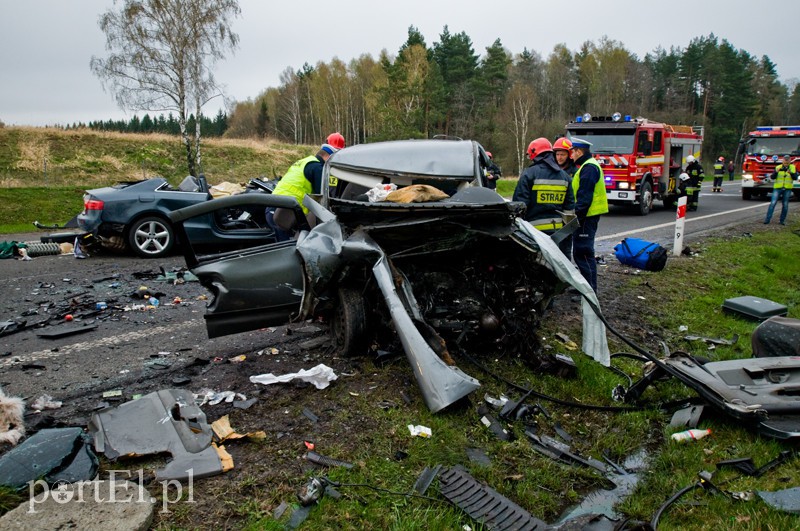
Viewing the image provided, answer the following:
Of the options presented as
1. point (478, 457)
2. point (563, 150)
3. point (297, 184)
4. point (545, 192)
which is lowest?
point (478, 457)

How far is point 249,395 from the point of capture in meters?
3.48

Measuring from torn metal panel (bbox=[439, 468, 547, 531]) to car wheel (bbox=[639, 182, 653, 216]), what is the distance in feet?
45.3

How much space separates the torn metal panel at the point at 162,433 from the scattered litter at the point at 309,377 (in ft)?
1.78

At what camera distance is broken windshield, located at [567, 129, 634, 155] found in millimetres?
14195

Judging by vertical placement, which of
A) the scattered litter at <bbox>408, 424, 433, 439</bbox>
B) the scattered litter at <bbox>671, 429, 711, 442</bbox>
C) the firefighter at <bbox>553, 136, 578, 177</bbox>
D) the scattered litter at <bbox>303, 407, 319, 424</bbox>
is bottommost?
the scattered litter at <bbox>671, 429, 711, 442</bbox>

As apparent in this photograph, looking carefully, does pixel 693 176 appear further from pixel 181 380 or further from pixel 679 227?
pixel 181 380

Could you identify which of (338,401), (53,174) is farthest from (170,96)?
(338,401)

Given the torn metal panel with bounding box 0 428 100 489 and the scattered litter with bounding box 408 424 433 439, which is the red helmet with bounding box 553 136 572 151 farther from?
the torn metal panel with bounding box 0 428 100 489

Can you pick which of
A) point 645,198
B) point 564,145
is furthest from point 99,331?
point 645,198

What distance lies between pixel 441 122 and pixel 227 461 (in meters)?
36.2

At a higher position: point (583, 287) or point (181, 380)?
point (583, 287)

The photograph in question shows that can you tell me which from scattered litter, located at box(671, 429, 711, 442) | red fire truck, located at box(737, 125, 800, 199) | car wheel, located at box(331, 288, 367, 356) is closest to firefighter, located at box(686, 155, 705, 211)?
red fire truck, located at box(737, 125, 800, 199)

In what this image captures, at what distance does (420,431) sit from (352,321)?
114 cm

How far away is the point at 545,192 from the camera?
5.64 meters
